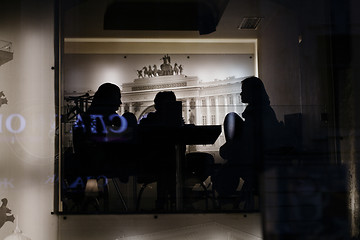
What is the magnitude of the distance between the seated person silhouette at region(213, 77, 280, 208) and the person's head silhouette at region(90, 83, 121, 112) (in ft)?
1.51

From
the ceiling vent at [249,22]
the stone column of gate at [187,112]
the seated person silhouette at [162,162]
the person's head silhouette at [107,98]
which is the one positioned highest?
the ceiling vent at [249,22]

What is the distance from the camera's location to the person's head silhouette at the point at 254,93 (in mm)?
1392

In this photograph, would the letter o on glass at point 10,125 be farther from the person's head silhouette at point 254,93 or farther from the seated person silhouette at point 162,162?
the person's head silhouette at point 254,93

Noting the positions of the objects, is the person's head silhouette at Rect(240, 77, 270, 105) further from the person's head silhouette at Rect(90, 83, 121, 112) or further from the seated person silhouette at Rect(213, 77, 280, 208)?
the person's head silhouette at Rect(90, 83, 121, 112)

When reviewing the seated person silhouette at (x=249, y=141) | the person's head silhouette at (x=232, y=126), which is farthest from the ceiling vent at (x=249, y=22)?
the person's head silhouette at (x=232, y=126)

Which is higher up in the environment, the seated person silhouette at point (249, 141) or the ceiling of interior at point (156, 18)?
the ceiling of interior at point (156, 18)

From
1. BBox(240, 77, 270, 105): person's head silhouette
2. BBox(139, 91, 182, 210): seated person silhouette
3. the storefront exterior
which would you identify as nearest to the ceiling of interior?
the storefront exterior

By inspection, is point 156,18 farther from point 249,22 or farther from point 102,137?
point 102,137

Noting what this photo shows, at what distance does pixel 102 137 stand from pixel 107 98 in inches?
6.4

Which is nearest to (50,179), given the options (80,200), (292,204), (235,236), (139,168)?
(80,200)

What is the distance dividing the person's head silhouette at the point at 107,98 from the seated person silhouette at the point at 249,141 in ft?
1.51

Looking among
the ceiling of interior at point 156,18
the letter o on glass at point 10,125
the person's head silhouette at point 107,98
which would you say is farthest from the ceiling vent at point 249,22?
the letter o on glass at point 10,125

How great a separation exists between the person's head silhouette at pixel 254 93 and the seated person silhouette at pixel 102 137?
0.51m

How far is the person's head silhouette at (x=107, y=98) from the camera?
4.49 ft
